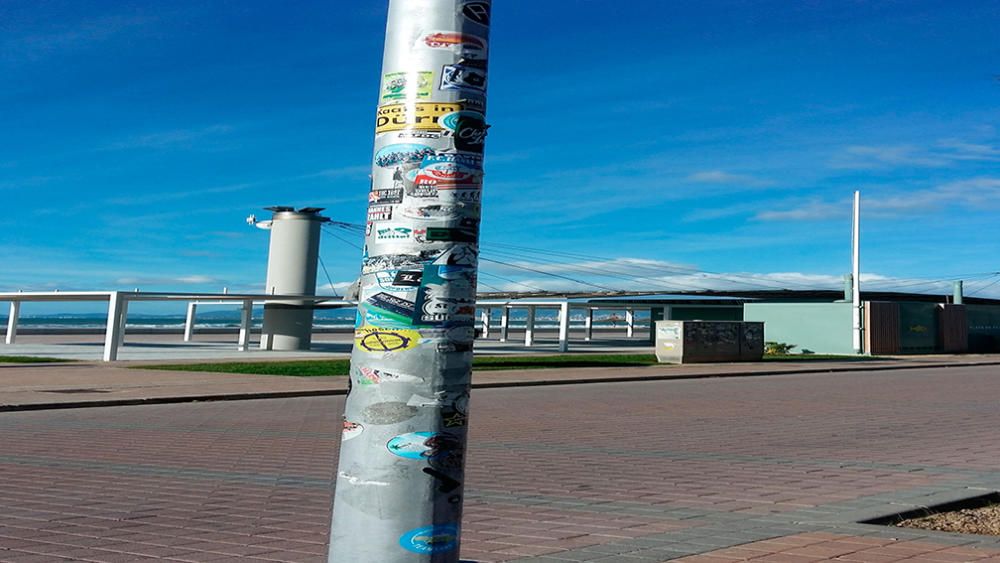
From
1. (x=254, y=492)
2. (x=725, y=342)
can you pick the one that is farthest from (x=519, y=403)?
(x=725, y=342)

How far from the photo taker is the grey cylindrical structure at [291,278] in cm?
4266

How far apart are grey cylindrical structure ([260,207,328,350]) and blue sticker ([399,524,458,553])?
39644mm

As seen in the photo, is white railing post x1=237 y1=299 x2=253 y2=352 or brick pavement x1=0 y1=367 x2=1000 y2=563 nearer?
brick pavement x1=0 y1=367 x2=1000 y2=563

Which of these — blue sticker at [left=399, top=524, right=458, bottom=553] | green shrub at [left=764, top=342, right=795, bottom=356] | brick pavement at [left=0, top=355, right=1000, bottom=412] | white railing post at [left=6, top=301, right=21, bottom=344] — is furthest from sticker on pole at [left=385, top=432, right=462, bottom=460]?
white railing post at [left=6, top=301, right=21, bottom=344]

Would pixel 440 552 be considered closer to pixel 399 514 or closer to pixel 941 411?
pixel 399 514

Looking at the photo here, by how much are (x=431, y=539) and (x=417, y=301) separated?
943 mm

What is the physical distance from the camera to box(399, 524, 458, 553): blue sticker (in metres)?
3.62

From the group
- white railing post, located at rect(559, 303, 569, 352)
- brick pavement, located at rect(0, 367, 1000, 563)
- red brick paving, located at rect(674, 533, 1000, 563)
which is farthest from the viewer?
white railing post, located at rect(559, 303, 569, 352)

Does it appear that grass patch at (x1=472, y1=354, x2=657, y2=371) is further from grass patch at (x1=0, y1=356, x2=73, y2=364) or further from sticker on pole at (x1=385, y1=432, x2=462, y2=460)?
sticker on pole at (x1=385, y1=432, x2=462, y2=460)

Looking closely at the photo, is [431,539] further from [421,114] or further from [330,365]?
[330,365]

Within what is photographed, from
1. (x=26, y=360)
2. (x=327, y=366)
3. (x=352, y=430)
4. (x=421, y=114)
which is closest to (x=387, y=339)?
(x=352, y=430)

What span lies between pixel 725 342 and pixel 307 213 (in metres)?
Answer: 19.9

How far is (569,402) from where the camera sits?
731 inches

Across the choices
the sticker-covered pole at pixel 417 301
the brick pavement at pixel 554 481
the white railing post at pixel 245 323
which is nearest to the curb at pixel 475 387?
the brick pavement at pixel 554 481
